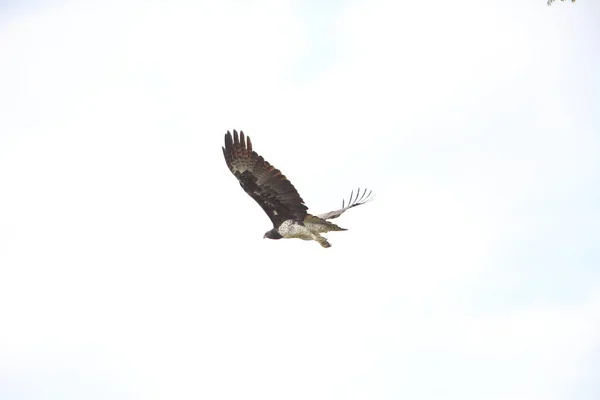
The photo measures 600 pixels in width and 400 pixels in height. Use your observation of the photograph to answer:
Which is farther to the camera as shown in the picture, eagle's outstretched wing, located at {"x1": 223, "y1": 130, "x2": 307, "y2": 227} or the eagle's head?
the eagle's head

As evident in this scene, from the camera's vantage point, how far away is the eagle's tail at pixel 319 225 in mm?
18594

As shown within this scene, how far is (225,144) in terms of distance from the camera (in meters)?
18.1

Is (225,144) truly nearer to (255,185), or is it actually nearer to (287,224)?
(255,185)

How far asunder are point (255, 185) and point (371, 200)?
8.79 feet

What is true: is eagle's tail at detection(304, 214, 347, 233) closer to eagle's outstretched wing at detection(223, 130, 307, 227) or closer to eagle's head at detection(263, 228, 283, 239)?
eagle's outstretched wing at detection(223, 130, 307, 227)

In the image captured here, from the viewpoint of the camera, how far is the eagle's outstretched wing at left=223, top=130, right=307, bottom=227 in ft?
59.3

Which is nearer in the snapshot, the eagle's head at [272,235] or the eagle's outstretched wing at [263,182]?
the eagle's outstretched wing at [263,182]

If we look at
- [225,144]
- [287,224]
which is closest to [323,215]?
[287,224]

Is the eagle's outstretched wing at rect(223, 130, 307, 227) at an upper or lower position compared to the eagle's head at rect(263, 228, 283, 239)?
upper

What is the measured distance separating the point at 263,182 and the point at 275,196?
48cm

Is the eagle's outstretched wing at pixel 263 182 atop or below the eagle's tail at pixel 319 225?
atop

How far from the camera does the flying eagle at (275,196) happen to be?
1808cm

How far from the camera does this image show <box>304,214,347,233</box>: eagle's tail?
1859cm

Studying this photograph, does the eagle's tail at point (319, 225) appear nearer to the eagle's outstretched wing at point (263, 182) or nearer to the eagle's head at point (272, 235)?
the eagle's outstretched wing at point (263, 182)
